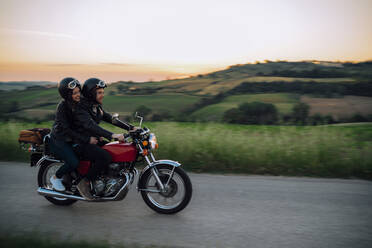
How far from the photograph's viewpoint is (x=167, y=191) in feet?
13.9

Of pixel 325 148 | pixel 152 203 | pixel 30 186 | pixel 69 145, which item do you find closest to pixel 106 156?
pixel 69 145

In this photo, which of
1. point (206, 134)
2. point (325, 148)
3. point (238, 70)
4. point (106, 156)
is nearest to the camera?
point (106, 156)

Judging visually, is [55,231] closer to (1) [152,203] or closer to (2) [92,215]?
(2) [92,215]

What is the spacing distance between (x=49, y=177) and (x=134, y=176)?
4.57ft

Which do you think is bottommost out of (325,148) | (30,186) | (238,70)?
(30,186)

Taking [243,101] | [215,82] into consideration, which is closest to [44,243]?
[243,101]

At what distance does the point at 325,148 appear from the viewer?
740 centimetres

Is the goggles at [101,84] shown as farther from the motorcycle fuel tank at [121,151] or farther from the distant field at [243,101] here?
the distant field at [243,101]

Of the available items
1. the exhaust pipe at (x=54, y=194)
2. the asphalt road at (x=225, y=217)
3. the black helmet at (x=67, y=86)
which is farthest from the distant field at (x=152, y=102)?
the black helmet at (x=67, y=86)

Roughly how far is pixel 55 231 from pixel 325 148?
614 cm

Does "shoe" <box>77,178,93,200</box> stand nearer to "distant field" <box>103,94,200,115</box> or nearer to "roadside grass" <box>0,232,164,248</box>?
"roadside grass" <box>0,232,164,248</box>

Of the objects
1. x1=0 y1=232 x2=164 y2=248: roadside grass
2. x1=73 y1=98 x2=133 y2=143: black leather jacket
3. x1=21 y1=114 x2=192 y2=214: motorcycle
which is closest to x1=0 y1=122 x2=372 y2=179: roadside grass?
x1=21 y1=114 x2=192 y2=214: motorcycle

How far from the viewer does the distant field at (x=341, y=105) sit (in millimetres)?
22359

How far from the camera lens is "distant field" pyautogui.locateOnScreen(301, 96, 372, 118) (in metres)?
22.4
